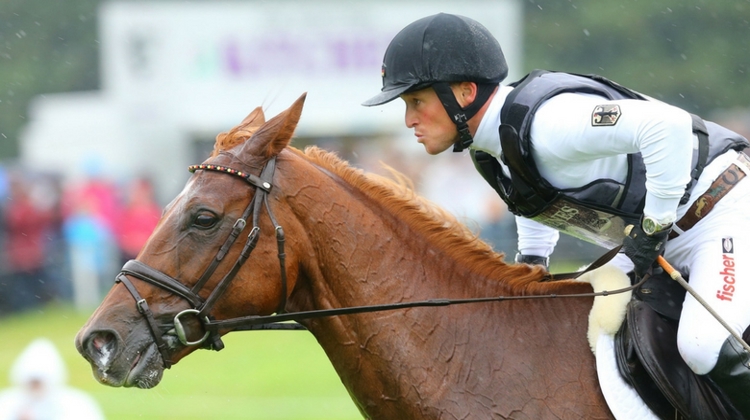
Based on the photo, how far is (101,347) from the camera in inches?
159

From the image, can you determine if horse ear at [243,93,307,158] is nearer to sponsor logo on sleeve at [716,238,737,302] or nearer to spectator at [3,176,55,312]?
sponsor logo on sleeve at [716,238,737,302]

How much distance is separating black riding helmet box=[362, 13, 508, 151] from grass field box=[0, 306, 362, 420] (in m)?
5.61

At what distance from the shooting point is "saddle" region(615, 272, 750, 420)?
3.96 meters

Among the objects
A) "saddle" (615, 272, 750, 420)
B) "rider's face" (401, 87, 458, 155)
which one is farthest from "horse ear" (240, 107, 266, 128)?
"saddle" (615, 272, 750, 420)

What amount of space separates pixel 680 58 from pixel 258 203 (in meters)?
40.3

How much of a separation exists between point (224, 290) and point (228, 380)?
9531 mm

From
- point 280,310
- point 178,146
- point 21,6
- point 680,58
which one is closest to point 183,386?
point 280,310

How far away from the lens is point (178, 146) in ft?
87.7

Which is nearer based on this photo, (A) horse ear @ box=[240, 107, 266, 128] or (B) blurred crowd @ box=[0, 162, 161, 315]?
(A) horse ear @ box=[240, 107, 266, 128]

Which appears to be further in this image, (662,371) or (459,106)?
(459,106)

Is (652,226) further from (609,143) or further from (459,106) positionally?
(459,106)

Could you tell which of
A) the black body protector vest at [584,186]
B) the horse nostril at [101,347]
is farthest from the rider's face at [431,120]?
the horse nostril at [101,347]

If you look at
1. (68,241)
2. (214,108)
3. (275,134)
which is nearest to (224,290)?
(275,134)

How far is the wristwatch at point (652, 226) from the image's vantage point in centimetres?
400
